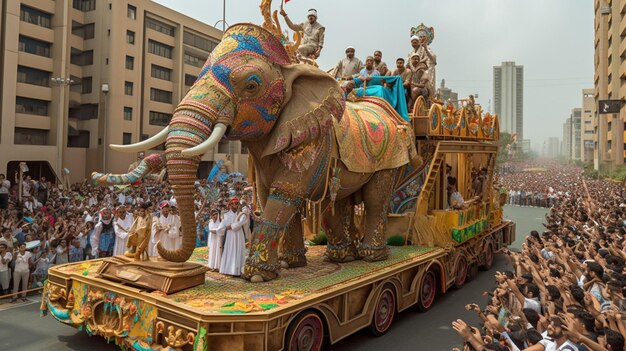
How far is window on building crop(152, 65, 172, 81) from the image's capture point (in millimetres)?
33344

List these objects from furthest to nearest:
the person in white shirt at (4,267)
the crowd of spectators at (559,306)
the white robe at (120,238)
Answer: the white robe at (120,238)
the person in white shirt at (4,267)
the crowd of spectators at (559,306)

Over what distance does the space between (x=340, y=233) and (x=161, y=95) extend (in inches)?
1141

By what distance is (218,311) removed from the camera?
4746 millimetres

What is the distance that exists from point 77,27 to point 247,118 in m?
28.1

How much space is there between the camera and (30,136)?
82.0 ft

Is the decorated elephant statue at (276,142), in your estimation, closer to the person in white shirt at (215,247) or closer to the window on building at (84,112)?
the person in white shirt at (215,247)

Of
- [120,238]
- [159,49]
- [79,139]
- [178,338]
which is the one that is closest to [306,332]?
[178,338]

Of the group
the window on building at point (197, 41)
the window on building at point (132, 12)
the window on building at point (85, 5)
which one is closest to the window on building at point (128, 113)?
the window on building at point (132, 12)

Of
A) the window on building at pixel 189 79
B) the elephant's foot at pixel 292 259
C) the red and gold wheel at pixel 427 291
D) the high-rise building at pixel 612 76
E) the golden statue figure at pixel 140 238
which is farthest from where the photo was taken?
the high-rise building at pixel 612 76

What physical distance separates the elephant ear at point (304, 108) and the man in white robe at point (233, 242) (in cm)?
132

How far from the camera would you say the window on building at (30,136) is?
24.3 meters

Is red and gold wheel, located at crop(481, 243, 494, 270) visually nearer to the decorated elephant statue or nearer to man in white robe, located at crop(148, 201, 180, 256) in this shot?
the decorated elephant statue

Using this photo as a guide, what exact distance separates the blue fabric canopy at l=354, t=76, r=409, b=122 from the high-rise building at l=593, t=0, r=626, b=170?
34312 millimetres

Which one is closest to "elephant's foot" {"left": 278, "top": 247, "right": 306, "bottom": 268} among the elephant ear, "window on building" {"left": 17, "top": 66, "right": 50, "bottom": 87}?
the elephant ear
